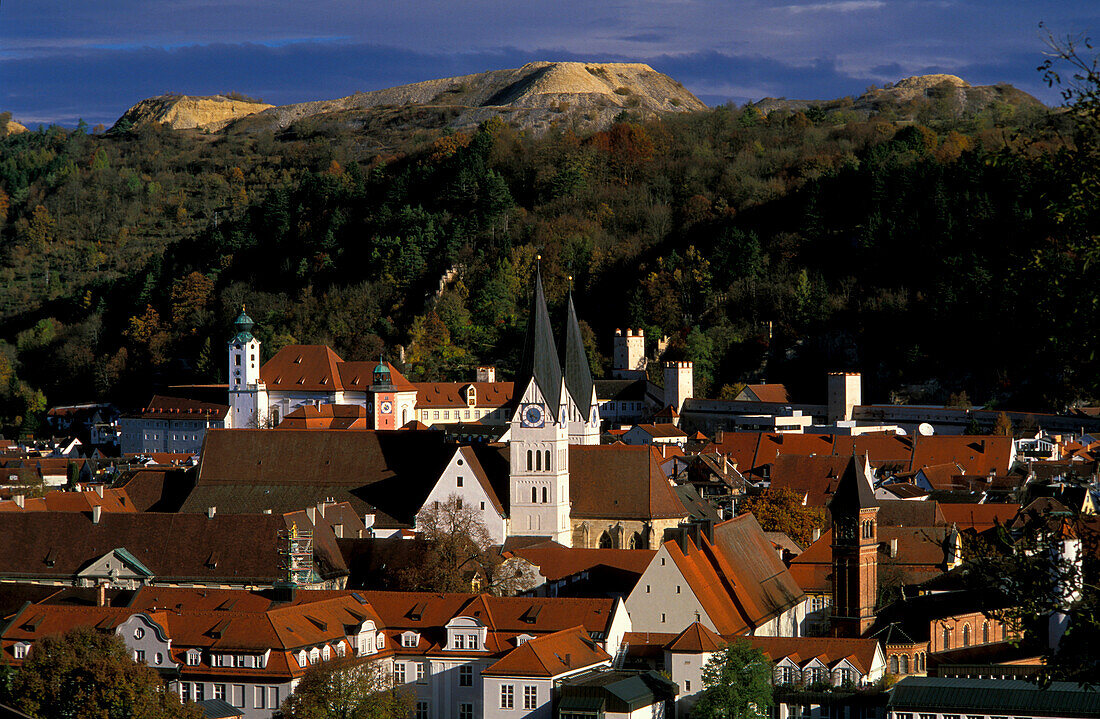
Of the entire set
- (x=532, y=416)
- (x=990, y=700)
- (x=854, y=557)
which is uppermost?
(x=532, y=416)

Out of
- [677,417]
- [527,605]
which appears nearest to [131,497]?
[527,605]

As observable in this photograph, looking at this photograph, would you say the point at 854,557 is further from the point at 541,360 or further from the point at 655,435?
the point at 655,435

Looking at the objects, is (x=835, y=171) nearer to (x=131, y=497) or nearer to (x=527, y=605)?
(x=131, y=497)

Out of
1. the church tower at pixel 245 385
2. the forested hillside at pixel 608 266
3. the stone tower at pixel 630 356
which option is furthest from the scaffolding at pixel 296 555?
the stone tower at pixel 630 356

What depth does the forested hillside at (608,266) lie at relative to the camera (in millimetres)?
105000

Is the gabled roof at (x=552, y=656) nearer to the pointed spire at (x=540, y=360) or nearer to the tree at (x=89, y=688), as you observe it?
the tree at (x=89, y=688)

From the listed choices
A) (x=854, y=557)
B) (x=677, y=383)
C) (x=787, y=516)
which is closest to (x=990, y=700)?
(x=854, y=557)

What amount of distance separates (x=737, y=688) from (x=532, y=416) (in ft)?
60.1

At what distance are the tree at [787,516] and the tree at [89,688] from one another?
99.8 ft

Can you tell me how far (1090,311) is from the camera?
38.7 ft

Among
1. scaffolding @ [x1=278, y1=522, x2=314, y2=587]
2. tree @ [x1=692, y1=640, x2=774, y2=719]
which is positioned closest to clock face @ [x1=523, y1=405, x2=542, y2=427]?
scaffolding @ [x1=278, y1=522, x2=314, y2=587]

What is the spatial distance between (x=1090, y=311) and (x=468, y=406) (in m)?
90.3

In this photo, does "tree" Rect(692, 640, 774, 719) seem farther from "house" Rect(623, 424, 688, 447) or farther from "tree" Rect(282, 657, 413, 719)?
"house" Rect(623, 424, 688, 447)

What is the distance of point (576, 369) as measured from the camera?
58.4 m
